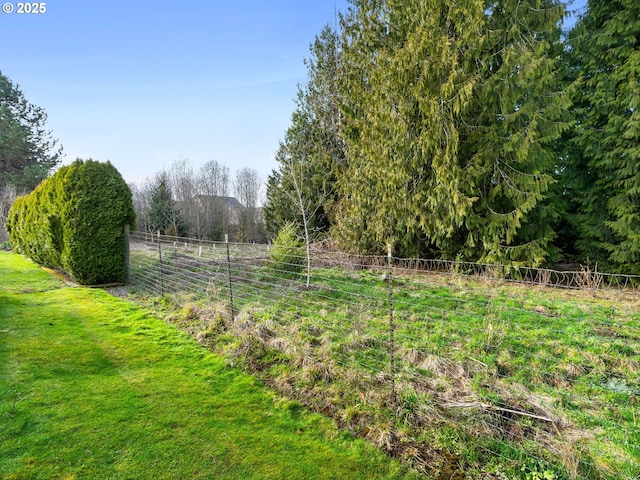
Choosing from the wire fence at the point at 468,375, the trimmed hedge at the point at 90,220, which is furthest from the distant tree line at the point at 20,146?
the wire fence at the point at 468,375

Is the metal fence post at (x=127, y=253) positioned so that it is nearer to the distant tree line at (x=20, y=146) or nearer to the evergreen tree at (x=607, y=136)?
the evergreen tree at (x=607, y=136)

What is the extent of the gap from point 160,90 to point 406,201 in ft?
26.4

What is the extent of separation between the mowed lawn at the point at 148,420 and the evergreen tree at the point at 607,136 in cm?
905

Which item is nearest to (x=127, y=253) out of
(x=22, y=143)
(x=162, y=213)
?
(x=162, y=213)

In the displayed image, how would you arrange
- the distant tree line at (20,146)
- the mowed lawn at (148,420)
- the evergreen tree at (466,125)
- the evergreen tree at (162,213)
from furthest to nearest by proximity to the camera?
the evergreen tree at (162,213)
the distant tree line at (20,146)
the evergreen tree at (466,125)
the mowed lawn at (148,420)

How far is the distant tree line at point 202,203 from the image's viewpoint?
2269cm

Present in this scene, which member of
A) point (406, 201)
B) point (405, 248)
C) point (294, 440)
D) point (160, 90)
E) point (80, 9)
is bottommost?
point (294, 440)

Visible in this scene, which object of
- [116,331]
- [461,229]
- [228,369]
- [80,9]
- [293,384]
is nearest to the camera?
[293,384]

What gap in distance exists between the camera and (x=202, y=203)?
1013 inches

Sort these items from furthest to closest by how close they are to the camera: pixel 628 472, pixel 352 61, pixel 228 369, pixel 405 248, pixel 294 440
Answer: pixel 352 61, pixel 405 248, pixel 228 369, pixel 294 440, pixel 628 472

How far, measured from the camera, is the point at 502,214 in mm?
7301

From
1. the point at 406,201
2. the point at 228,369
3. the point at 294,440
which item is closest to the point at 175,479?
the point at 294,440

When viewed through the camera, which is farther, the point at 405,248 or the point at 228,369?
the point at 405,248

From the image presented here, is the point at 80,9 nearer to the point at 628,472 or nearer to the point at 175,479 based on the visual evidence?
the point at 175,479
